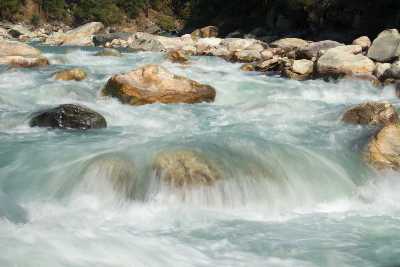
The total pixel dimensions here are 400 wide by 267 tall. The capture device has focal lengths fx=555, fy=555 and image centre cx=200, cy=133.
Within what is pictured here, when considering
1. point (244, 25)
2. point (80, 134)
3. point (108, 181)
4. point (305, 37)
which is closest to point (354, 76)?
point (80, 134)

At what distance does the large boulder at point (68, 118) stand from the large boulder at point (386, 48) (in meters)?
10.3

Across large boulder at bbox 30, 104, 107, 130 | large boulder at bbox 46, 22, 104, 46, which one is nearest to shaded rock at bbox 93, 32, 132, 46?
large boulder at bbox 46, 22, 104, 46

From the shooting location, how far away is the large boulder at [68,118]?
30.1 feet

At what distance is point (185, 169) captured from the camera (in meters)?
6.46

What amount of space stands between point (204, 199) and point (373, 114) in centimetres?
444

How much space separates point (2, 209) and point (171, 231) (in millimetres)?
1707

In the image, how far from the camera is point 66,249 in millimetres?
4406

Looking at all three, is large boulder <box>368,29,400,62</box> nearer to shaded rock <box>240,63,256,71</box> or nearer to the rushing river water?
shaded rock <box>240,63,256,71</box>

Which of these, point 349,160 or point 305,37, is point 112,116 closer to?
point 349,160

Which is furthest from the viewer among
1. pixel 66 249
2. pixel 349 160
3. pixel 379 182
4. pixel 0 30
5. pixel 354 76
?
pixel 0 30

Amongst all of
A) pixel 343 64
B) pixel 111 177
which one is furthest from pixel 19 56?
pixel 111 177

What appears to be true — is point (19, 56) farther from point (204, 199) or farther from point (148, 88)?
point (204, 199)

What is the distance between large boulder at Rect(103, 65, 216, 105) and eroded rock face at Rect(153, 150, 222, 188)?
4.87 metres

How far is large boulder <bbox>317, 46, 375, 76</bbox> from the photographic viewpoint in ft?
50.0
